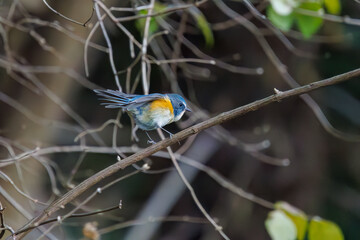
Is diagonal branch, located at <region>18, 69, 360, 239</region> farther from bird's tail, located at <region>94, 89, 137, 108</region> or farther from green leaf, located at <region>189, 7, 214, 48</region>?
green leaf, located at <region>189, 7, 214, 48</region>

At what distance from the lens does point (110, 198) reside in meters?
5.68

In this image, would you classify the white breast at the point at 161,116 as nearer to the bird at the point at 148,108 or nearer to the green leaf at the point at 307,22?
the bird at the point at 148,108

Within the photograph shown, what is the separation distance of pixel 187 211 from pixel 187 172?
0.58 meters

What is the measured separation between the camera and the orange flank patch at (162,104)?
Result: 2.12m

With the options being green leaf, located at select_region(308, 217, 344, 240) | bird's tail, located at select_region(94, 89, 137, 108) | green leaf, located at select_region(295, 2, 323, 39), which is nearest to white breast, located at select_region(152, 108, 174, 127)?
bird's tail, located at select_region(94, 89, 137, 108)

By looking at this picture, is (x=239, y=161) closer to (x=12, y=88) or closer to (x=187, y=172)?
(x=187, y=172)

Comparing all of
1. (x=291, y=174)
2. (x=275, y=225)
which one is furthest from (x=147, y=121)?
(x=291, y=174)

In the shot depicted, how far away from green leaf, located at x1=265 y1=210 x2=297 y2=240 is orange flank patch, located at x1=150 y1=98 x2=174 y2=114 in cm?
64

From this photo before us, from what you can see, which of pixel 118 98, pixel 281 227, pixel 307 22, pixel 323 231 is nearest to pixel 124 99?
pixel 118 98

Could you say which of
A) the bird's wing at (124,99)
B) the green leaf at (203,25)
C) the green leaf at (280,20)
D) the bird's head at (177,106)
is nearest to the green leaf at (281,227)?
the bird's head at (177,106)

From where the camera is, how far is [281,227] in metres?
2.29

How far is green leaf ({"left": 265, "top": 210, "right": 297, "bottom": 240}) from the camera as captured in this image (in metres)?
2.26

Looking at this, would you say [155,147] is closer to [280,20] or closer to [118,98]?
[118,98]

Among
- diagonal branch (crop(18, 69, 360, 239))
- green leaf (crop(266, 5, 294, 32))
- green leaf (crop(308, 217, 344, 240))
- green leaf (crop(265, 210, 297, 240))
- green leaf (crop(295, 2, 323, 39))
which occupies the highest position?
green leaf (crop(266, 5, 294, 32))
